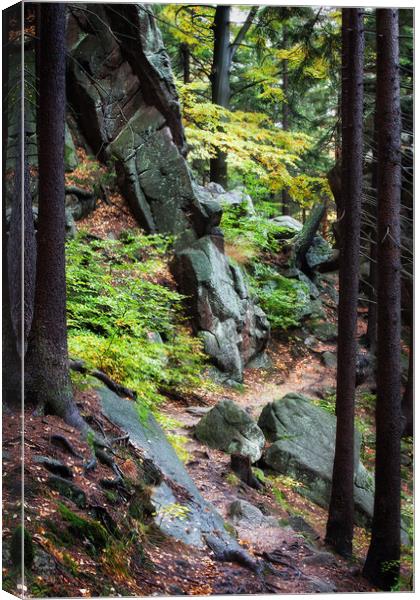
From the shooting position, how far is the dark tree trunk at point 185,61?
21.1ft

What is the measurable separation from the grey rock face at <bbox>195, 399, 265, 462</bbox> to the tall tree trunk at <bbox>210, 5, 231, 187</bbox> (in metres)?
2.47

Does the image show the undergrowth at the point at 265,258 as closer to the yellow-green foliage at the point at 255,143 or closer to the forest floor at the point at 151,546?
the yellow-green foliage at the point at 255,143

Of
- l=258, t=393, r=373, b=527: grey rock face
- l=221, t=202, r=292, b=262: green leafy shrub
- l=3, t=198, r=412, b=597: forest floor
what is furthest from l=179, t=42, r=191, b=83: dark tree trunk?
l=258, t=393, r=373, b=527: grey rock face

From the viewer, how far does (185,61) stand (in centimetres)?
650

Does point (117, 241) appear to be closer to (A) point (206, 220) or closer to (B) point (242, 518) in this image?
(A) point (206, 220)

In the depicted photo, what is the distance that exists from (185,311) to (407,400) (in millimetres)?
2507

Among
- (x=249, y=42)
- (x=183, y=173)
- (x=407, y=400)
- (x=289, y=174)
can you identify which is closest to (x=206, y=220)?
(x=183, y=173)

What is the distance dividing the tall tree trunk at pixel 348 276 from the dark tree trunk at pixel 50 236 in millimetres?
2532

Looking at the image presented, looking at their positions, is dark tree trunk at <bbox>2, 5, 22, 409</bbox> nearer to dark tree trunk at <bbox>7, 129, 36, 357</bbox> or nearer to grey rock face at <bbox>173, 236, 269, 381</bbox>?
dark tree trunk at <bbox>7, 129, 36, 357</bbox>

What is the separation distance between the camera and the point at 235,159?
5.98 metres

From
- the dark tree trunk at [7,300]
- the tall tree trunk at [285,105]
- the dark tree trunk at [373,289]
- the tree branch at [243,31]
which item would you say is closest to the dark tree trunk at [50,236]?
the dark tree trunk at [7,300]

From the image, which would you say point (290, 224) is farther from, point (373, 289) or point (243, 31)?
point (243, 31)

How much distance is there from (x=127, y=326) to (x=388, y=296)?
248 centimetres

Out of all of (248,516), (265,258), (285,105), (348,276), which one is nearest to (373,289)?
(348,276)
